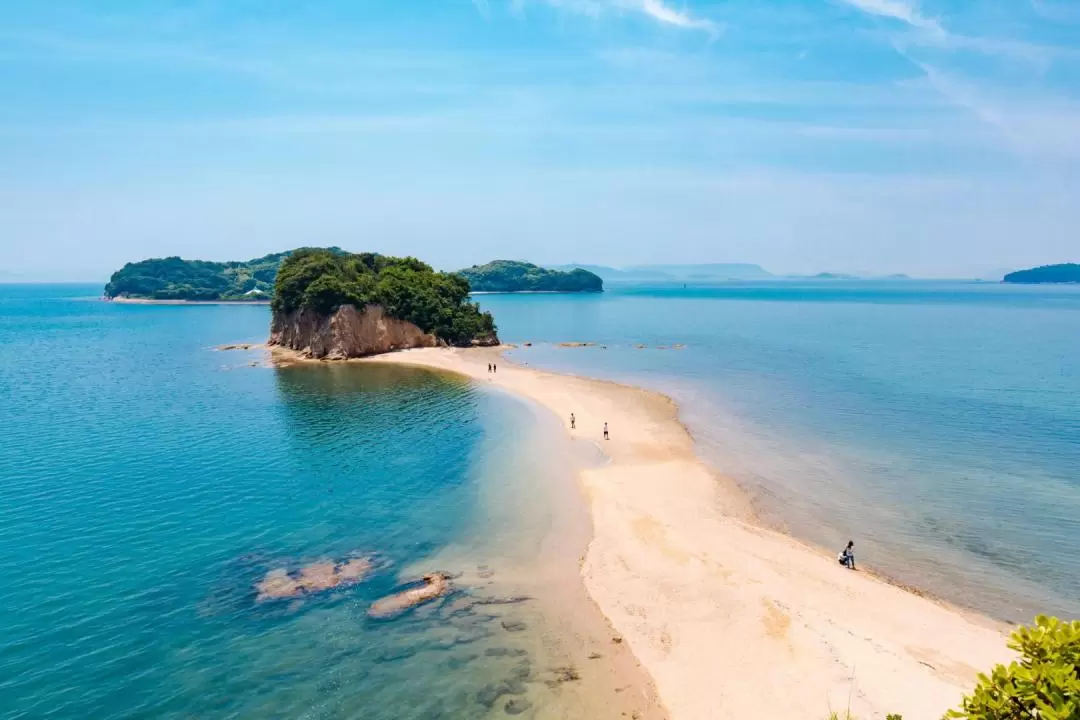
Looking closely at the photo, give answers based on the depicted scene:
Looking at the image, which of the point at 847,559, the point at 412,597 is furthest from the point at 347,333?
the point at 847,559

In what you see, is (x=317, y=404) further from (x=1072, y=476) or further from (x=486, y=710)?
(x=1072, y=476)

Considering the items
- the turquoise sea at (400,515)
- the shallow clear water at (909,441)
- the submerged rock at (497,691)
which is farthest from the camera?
the shallow clear water at (909,441)

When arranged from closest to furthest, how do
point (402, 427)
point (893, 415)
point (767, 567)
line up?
point (767, 567) < point (402, 427) < point (893, 415)

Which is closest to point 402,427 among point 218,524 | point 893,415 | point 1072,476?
Result: point 218,524

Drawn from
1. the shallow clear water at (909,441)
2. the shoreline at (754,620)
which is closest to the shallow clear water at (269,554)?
the shoreline at (754,620)

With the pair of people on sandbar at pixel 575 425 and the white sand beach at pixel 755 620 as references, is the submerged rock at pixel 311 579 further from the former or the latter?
the pair of people on sandbar at pixel 575 425

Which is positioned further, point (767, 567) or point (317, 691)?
point (767, 567)

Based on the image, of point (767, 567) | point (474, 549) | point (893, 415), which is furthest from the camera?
point (893, 415)
